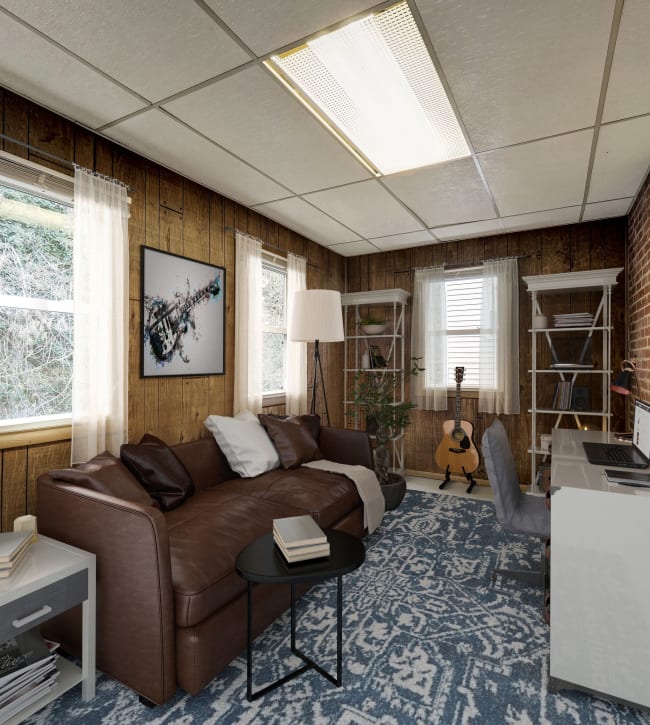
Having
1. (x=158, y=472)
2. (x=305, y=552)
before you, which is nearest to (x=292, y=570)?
(x=305, y=552)

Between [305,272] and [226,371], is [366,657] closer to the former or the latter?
[226,371]

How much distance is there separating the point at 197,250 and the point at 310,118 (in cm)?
133

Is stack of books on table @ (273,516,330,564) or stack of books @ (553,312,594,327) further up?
stack of books @ (553,312,594,327)

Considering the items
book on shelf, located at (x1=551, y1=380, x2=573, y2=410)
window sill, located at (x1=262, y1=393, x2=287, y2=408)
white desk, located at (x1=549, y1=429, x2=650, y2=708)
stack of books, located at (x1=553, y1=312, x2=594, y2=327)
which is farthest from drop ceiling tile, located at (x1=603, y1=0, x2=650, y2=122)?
window sill, located at (x1=262, y1=393, x2=287, y2=408)

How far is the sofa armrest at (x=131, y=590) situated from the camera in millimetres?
1525

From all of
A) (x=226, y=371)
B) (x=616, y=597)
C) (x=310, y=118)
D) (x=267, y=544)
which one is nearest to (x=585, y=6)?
(x=310, y=118)

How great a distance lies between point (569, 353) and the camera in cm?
406

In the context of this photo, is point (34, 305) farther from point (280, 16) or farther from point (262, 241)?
point (262, 241)

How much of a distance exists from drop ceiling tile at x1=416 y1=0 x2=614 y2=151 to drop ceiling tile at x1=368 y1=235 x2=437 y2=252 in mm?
1958

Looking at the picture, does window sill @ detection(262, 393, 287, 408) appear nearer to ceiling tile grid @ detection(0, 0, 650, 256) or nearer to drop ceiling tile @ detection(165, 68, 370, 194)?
ceiling tile grid @ detection(0, 0, 650, 256)

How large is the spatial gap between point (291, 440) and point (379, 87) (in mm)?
2281

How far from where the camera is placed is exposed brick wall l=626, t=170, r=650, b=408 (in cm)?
291

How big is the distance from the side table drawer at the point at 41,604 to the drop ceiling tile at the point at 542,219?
157 inches

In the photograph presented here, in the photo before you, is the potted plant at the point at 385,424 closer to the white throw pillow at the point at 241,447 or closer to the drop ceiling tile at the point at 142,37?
the white throw pillow at the point at 241,447
